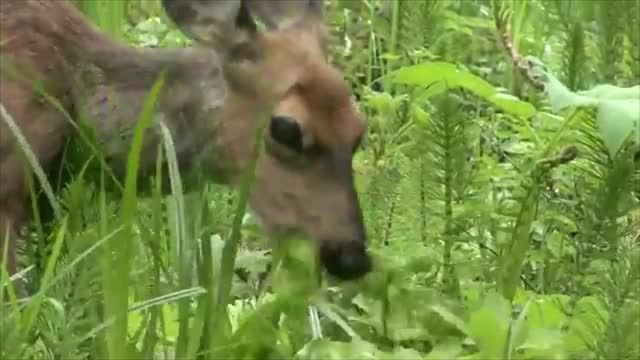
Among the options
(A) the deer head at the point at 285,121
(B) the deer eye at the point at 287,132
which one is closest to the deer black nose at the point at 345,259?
(A) the deer head at the point at 285,121

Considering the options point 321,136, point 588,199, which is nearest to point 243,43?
point 321,136

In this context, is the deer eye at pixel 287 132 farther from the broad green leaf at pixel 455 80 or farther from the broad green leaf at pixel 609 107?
the broad green leaf at pixel 609 107

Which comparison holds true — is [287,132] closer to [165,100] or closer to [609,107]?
[165,100]

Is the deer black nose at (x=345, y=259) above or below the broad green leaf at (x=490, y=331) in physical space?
below

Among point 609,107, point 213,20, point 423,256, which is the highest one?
point 609,107

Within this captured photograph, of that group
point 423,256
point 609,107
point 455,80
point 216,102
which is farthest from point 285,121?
point 609,107

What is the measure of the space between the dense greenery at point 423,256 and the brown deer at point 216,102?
0.11 meters

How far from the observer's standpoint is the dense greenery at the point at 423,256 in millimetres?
2295

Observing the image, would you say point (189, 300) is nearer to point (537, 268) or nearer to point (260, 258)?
point (260, 258)

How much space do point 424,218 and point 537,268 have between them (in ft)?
1.14

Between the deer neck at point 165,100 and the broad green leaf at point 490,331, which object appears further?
the deer neck at point 165,100

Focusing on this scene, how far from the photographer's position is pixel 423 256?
2.83 m

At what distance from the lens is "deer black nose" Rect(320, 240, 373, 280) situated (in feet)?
10.3

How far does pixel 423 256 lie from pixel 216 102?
102cm
